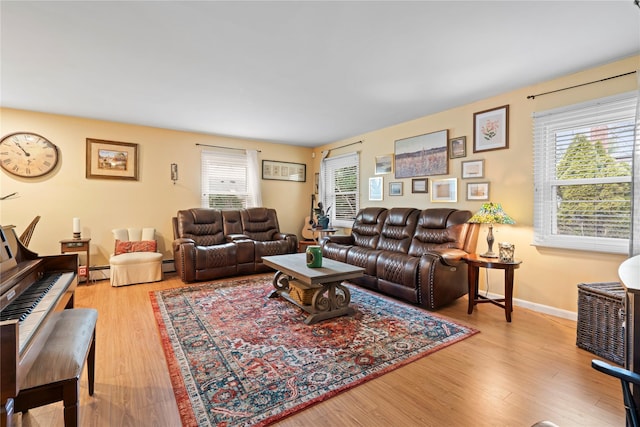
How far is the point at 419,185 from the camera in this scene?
4.25 meters

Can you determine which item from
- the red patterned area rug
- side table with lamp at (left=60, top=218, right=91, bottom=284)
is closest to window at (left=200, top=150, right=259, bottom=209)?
side table with lamp at (left=60, top=218, right=91, bottom=284)

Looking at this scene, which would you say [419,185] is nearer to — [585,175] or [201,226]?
[585,175]

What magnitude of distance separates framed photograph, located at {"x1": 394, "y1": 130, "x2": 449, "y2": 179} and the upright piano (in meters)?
3.98

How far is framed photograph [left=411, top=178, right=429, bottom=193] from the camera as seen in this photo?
13.7 feet

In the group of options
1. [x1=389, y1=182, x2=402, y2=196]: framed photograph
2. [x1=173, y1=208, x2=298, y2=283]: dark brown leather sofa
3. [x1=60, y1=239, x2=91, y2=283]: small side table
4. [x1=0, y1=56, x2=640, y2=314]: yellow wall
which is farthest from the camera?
[x1=389, y1=182, x2=402, y2=196]: framed photograph

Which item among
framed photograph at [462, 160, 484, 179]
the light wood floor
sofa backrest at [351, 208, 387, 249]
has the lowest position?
the light wood floor

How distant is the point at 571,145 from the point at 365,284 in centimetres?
261

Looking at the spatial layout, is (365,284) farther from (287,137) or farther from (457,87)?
(287,137)

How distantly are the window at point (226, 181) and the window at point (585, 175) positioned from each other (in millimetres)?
4495

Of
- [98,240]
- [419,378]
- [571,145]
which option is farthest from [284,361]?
[98,240]

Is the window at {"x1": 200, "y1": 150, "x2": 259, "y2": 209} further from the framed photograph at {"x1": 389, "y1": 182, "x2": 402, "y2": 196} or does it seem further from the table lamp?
the table lamp

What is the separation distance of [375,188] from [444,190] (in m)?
1.27

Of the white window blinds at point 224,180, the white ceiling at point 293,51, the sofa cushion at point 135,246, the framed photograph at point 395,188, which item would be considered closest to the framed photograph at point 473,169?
the white ceiling at point 293,51

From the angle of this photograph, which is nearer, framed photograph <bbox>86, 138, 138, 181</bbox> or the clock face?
the clock face
